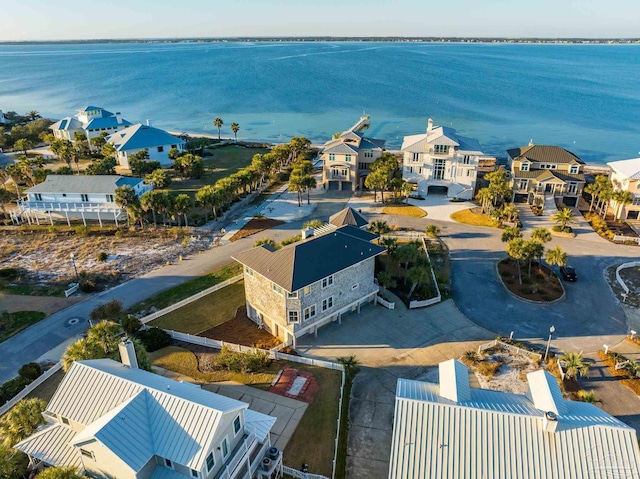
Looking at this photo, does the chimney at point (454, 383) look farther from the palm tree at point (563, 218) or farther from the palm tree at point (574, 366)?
the palm tree at point (563, 218)

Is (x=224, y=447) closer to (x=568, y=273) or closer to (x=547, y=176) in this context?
(x=568, y=273)

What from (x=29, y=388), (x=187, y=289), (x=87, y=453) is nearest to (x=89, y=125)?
(x=187, y=289)

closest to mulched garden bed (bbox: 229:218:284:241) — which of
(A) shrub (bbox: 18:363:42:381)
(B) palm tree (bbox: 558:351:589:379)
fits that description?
(A) shrub (bbox: 18:363:42:381)

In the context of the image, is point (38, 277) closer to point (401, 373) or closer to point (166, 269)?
point (166, 269)

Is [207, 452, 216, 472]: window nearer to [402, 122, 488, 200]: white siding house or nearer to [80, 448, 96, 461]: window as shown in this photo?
[80, 448, 96, 461]: window

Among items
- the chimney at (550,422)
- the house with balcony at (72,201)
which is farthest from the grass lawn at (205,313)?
the house with balcony at (72,201)
